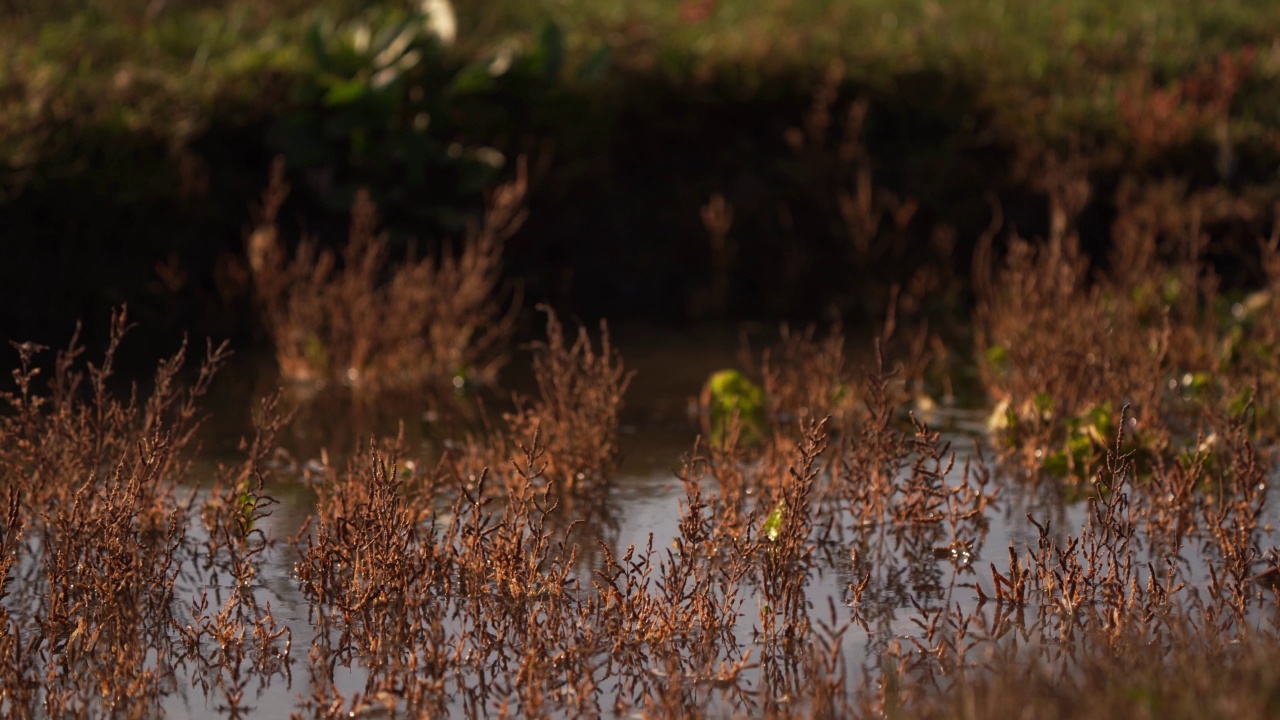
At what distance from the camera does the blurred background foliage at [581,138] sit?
322 inches

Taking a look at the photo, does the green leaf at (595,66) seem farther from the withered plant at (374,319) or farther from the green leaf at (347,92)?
the withered plant at (374,319)

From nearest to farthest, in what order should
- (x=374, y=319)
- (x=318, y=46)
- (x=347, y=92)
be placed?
(x=374, y=319) → (x=347, y=92) → (x=318, y=46)

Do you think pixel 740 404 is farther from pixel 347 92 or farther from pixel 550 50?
pixel 550 50

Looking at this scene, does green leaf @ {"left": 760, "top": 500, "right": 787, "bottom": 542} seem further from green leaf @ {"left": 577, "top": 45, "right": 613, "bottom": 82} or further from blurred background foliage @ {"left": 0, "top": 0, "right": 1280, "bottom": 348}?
green leaf @ {"left": 577, "top": 45, "right": 613, "bottom": 82}

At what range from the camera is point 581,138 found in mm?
9367

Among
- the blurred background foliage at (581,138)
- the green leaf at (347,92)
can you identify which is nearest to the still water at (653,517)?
the blurred background foliage at (581,138)

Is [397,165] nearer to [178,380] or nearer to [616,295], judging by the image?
[616,295]

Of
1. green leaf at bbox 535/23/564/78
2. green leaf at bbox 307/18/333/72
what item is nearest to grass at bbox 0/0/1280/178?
green leaf at bbox 307/18/333/72

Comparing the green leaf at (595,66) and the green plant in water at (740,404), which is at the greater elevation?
the green leaf at (595,66)

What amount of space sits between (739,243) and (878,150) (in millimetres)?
1132

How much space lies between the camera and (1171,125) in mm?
9602

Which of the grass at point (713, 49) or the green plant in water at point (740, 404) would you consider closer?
the green plant in water at point (740, 404)

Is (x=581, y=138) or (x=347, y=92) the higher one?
(x=581, y=138)

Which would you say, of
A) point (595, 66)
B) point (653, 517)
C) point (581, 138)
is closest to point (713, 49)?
point (595, 66)
